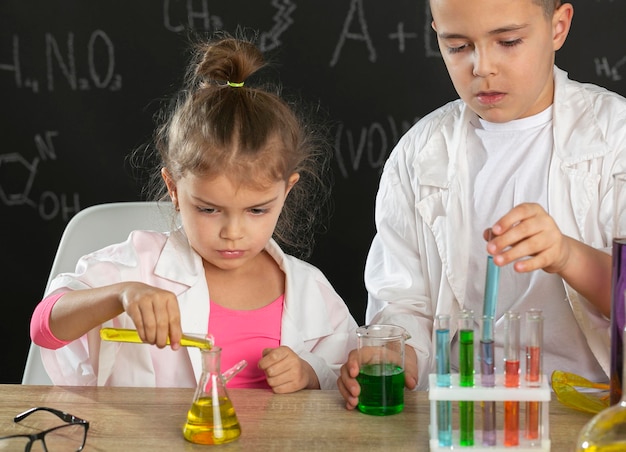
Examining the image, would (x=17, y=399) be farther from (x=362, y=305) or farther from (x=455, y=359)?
(x=362, y=305)

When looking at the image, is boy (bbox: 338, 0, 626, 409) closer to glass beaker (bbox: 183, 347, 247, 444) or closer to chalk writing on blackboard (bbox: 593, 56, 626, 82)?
glass beaker (bbox: 183, 347, 247, 444)

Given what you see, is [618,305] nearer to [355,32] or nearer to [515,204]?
[515,204]

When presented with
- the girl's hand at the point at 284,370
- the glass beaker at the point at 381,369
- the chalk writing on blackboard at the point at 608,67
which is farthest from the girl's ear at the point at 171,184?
the chalk writing on blackboard at the point at 608,67

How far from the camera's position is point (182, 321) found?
5.67ft

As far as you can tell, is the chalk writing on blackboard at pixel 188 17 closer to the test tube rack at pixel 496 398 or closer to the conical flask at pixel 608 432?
the test tube rack at pixel 496 398

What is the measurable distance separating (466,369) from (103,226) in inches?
44.5

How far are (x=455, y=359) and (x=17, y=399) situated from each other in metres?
0.83

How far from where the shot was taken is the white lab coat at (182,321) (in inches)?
66.6

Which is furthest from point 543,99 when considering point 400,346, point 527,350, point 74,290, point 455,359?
point 74,290

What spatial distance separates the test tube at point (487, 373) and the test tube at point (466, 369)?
13 mm

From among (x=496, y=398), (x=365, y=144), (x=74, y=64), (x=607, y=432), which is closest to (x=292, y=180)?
(x=496, y=398)

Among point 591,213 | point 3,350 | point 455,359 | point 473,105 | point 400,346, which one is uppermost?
point 473,105

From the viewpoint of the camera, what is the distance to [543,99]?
193 centimetres

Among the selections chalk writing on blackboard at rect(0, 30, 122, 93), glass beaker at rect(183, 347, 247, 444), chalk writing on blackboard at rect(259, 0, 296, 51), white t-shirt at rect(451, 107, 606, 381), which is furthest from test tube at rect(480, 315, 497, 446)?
chalk writing on blackboard at rect(0, 30, 122, 93)
